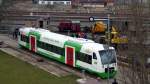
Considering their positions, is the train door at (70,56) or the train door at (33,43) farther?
the train door at (33,43)

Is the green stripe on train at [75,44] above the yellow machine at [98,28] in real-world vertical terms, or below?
above

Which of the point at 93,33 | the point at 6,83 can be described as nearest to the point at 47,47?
the point at 6,83

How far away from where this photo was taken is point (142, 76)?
14570mm

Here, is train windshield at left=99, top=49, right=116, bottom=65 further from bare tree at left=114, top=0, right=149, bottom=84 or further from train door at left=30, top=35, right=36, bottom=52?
bare tree at left=114, top=0, right=149, bottom=84

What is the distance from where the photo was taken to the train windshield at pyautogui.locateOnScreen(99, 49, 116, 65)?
1209 inches

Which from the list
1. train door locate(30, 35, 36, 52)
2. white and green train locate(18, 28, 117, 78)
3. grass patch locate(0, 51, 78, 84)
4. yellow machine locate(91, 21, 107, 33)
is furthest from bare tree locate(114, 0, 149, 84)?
yellow machine locate(91, 21, 107, 33)

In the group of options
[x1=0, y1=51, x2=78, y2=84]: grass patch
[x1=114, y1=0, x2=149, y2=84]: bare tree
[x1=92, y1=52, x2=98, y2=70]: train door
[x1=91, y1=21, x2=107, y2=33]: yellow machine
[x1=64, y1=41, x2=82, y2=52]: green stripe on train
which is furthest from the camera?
[x1=91, y1=21, x2=107, y2=33]: yellow machine

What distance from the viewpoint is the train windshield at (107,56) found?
30703 millimetres

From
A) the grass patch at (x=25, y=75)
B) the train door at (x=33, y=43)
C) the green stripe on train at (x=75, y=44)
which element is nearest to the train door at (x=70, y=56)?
the green stripe on train at (x=75, y=44)

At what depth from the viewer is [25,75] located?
31766mm

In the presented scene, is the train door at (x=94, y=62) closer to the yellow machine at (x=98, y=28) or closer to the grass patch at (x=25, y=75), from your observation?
→ the grass patch at (x=25, y=75)

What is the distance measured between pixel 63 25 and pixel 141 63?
42133 millimetres

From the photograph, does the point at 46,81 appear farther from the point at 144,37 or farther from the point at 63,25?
the point at 63,25

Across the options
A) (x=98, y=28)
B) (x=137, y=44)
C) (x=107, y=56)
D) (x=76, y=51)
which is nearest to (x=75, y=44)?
(x=76, y=51)
